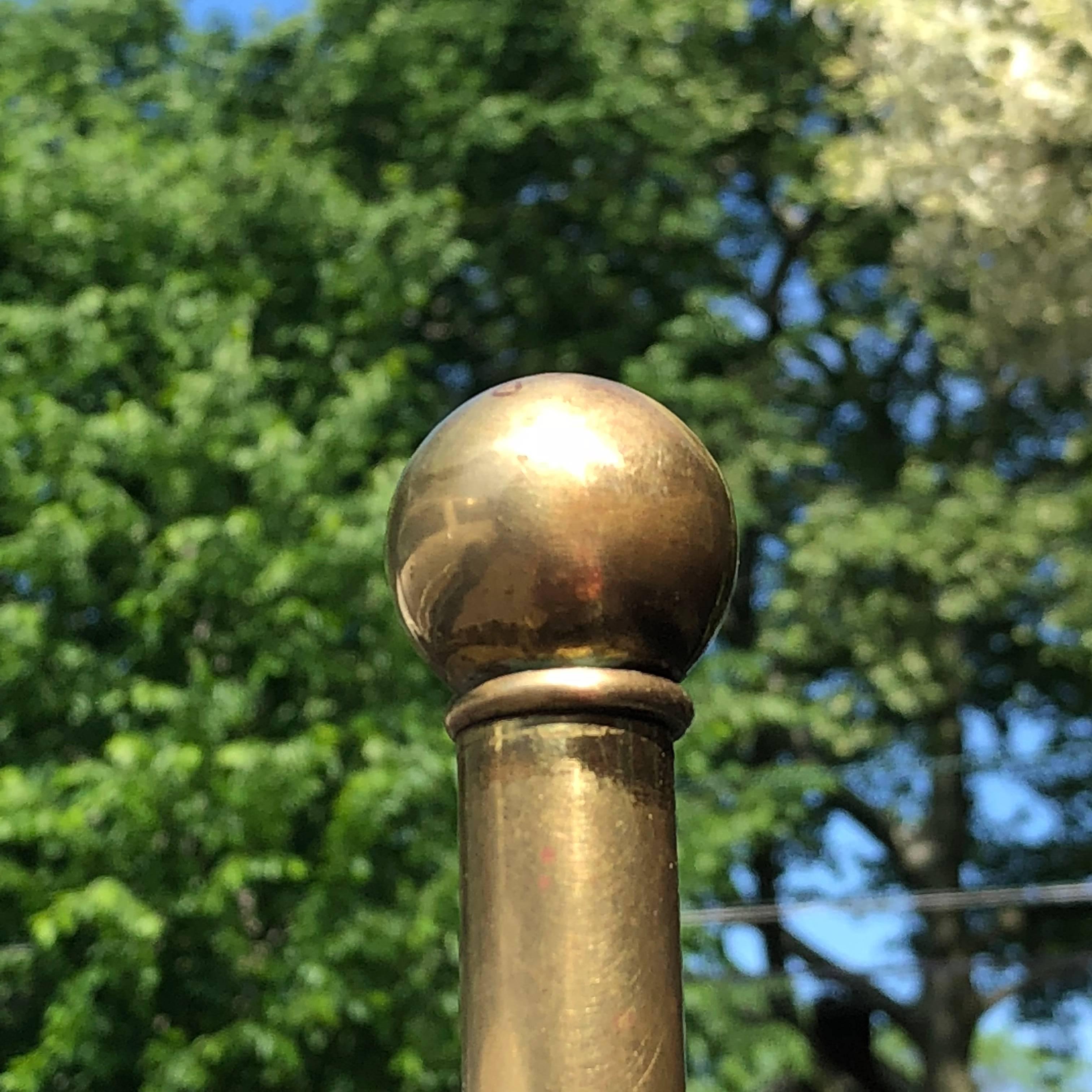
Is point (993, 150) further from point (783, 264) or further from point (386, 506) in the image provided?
point (783, 264)

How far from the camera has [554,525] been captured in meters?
1.03

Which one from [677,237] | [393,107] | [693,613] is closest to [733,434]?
[677,237]

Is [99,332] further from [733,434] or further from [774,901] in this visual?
[774,901]

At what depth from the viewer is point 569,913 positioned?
99cm

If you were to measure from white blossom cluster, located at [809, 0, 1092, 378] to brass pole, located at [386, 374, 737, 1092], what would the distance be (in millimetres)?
3992

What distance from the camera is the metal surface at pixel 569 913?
968 millimetres

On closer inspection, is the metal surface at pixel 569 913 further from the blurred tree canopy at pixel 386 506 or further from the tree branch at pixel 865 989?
the tree branch at pixel 865 989

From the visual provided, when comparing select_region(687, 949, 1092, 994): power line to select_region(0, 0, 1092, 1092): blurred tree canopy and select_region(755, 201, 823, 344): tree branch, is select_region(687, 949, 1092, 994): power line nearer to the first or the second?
select_region(0, 0, 1092, 1092): blurred tree canopy

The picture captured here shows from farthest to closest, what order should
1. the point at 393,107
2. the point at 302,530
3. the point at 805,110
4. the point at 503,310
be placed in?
the point at 805,110 → the point at 503,310 → the point at 393,107 → the point at 302,530

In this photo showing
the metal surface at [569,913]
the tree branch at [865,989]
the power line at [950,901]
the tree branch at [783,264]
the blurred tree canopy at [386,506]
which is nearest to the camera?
the metal surface at [569,913]

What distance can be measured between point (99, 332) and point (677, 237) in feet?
12.8

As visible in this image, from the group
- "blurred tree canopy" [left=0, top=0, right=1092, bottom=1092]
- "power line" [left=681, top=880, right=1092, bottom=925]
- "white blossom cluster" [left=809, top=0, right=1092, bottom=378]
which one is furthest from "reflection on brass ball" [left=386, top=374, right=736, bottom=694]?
"power line" [left=681, top=880, right=1092, bottom=925]

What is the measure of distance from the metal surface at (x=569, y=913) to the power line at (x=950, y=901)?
6929mm

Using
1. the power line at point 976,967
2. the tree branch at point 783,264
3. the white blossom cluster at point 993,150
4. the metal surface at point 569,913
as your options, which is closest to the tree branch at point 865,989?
the power line at point 976,967
